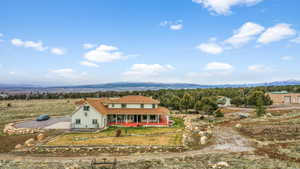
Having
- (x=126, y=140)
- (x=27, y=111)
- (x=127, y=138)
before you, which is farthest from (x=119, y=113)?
(x=27, y=111)

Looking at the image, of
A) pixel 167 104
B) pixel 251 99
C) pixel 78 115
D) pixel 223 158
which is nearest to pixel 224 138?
pixel 223 158

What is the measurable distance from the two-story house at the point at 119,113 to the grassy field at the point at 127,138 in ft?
12.7

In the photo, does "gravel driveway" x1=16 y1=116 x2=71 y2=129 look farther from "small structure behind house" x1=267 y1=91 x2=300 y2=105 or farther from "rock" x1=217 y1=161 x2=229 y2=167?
"small structure behind house" x1=267 y1=91 x2=300 y2=105

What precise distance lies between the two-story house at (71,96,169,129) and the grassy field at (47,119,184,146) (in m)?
3.87

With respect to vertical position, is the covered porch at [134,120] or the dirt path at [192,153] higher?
the covered porch at [134,120]

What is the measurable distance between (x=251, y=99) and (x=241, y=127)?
3152 cm

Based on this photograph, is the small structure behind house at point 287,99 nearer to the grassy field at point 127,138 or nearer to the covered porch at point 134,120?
the covered porch at point 134,120

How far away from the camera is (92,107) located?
33.2 metres

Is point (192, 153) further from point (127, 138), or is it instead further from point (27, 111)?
point (27, 111)

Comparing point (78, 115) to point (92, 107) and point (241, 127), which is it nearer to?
point (92, 107)

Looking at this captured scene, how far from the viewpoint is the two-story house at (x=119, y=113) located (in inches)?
1305

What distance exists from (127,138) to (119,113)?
30.0 ft

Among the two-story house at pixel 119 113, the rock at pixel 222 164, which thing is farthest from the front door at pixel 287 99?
the rock at pixel 222 164

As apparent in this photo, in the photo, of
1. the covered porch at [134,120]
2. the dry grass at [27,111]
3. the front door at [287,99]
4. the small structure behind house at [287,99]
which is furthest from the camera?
the front door at [287,99]
